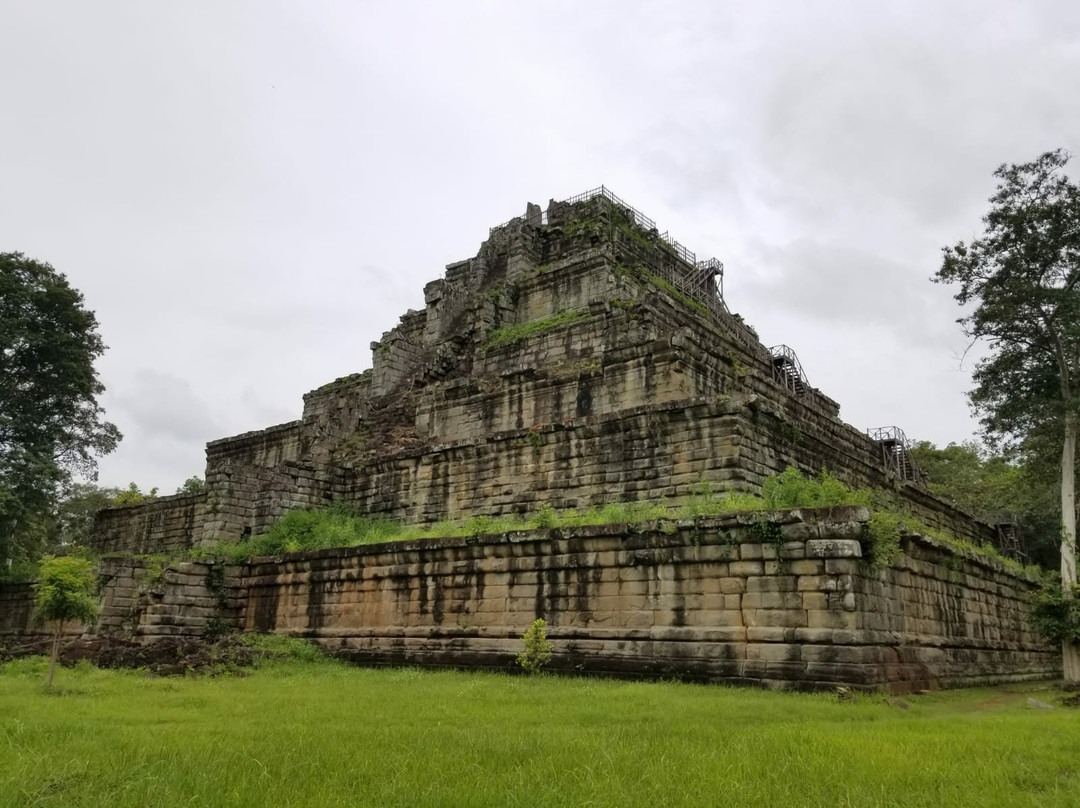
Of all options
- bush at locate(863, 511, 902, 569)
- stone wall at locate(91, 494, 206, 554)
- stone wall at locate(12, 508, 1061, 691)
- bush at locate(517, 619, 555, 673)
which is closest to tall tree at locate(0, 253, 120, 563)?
stone wall at locate(91, 494, 206, 554)

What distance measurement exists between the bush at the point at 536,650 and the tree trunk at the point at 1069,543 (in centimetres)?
908

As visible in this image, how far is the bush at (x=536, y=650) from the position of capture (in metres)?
12.3

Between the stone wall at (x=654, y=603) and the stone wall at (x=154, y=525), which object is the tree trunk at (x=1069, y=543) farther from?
the stone wall at (x=154, y=525)

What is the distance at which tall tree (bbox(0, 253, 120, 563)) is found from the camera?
2516 cm

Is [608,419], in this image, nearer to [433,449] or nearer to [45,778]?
[433,449]

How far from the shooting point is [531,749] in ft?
20.3

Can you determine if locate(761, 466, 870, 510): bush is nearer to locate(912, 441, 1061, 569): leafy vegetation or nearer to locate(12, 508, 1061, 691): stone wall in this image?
locate(12, 508, 1061, 691): stone wall

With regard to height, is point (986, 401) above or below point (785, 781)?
above

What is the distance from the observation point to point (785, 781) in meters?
5.30

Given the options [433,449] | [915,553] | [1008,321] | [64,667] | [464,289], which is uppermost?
[464,289]

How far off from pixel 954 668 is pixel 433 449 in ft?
37.5

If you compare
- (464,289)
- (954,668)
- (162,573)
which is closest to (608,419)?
(954,668)

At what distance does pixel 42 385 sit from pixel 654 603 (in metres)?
24.4

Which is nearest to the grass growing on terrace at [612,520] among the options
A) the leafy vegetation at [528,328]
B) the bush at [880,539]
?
the bush at [880,539]
